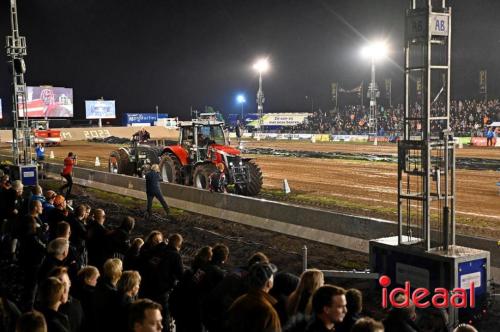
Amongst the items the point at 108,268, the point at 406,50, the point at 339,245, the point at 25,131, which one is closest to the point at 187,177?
the point at 25,131

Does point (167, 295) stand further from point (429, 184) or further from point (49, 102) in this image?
point (49, 102)

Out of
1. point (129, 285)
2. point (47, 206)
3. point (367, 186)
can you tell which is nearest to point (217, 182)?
point (47, 206)

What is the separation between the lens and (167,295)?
6.82 meters

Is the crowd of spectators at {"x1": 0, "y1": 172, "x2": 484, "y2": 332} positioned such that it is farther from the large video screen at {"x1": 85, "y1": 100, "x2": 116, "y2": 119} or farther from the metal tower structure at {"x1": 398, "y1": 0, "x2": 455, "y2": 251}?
the large video screen at {"x1": 85, "y1": 100, "x2": 116, "y2": 119}

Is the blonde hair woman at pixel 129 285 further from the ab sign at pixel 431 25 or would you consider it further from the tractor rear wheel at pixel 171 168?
the tractor rear wheel at pixel 171 168

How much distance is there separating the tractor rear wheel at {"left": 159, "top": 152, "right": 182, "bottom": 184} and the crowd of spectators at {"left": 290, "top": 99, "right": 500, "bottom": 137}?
30.0 meters

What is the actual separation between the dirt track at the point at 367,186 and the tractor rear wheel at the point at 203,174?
344 centimetres

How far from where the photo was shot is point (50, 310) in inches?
194

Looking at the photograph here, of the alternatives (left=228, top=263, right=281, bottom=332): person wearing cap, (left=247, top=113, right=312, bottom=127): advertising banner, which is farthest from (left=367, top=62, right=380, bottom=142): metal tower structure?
(left=228, top=263, right=281, bottom=332): person wearing cap

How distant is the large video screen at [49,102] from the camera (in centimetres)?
7419

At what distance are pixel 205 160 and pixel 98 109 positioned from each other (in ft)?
221

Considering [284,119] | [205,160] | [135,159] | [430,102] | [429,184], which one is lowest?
[135,159]

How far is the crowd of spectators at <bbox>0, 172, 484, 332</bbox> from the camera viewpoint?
4520mm

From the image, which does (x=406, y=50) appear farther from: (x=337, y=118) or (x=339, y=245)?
(x=337, y=118)
